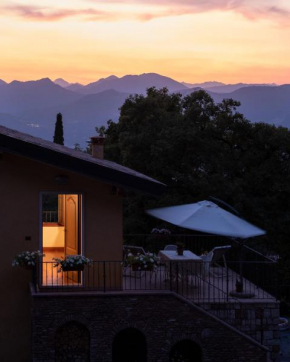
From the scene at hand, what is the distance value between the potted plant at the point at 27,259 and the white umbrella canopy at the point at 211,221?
3.18 metres

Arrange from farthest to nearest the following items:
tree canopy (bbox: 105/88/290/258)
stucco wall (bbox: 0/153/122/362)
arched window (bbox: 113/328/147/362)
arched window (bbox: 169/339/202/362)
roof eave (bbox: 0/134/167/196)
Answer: tree canopy (bbox: 105/88/290/258) → stucco wall (bbox: 0/153/122/362) → arched window (bbox: 113/328/147/362) → arched window (bbox: 169/339/202/362) → roof eave (bbox: 0/134/167/196)

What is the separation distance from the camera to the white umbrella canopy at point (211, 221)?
47.4 feet

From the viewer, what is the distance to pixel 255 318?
14531 mm

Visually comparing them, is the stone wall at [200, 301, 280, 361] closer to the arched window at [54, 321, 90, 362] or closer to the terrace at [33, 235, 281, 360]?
the terrace at [33, 235, 281, 360]

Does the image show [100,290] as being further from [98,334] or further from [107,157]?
[107,157]

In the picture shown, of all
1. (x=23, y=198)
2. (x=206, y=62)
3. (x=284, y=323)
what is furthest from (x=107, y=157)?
(x=206, y=62)

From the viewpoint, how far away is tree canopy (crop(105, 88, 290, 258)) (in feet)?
90.6

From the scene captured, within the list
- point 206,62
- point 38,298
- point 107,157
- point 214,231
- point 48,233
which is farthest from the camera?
point 206,62

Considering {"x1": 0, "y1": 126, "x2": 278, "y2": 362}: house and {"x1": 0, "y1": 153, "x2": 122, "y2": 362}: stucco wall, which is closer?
{"x1": 0, "y1": 126, "x2": 278, "y2": 362}: house

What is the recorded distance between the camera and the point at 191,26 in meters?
37.3

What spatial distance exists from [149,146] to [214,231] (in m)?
15.3

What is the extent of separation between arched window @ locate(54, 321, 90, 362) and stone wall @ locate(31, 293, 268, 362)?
7.8 inches

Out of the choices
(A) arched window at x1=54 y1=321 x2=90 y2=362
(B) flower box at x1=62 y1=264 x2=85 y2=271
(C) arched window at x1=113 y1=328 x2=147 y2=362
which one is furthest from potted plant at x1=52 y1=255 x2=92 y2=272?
(C) arched window at x1=113 y1=328 x2=147 y2=362

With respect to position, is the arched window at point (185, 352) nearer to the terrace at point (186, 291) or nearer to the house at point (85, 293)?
the house at point (85, 293)
